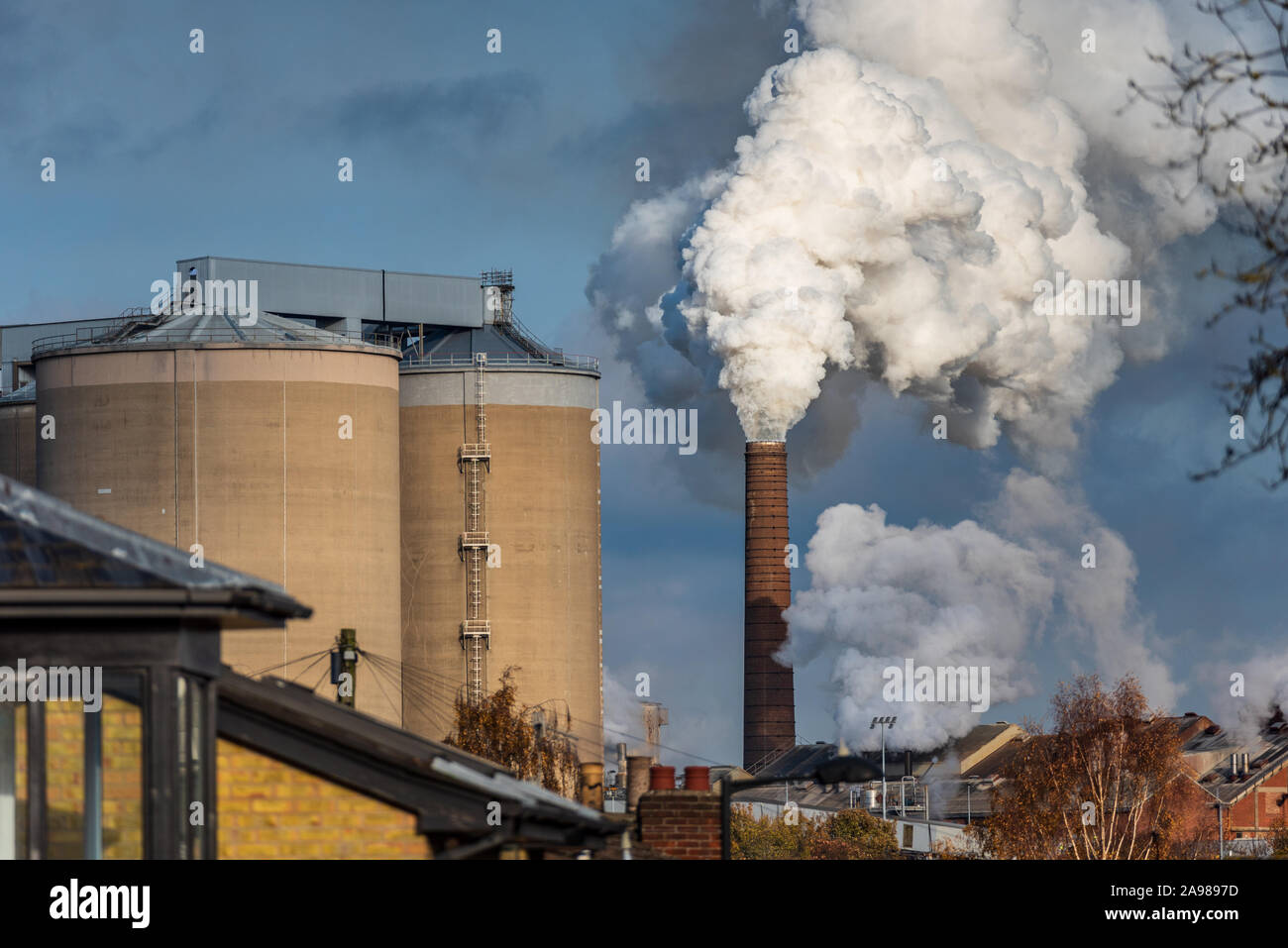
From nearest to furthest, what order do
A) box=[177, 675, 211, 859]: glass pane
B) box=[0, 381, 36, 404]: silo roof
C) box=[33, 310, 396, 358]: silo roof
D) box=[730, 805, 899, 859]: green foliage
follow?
box=[177, 675, 211, 859]: glass pane
box=[33, 310, 396, 358]: silo roof
box=[0, 381, 36, 404]: silo roof
box=[730, 805, 899, 859]: green foliage

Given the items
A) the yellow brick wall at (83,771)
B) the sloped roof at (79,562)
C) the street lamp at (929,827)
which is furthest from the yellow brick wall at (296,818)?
the street lamp at (929,827)

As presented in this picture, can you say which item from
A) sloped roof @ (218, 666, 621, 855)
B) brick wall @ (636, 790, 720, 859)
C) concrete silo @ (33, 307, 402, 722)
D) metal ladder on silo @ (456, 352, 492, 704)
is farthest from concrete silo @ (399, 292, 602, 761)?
sloped roof @ (218, 666, 621, 855)

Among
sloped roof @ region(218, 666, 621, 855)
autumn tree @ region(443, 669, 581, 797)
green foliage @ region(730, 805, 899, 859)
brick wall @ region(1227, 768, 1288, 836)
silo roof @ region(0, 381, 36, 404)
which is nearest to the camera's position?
sloped roof @ region(218, 666, 621, 855)

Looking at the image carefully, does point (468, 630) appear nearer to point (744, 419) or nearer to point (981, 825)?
point (744, 419)

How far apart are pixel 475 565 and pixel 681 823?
4426cm

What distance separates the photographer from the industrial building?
5500 cm

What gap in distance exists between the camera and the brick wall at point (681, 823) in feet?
59.6

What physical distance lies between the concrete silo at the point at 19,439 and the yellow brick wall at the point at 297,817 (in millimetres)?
54299

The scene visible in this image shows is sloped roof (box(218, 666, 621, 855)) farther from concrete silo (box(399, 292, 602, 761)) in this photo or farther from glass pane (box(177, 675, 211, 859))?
concrete silo (box(399, 292, 602, 761))

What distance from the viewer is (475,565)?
62.2m

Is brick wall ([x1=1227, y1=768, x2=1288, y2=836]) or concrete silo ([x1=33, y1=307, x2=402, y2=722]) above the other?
concrete silo ([x1=33, y1=307, x2=402, y2=722])

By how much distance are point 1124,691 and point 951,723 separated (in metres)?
21.5

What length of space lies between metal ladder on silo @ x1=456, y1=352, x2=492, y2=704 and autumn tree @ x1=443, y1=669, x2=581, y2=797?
2.56ft
